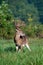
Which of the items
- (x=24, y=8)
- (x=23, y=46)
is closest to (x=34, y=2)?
(x=24, y=8)

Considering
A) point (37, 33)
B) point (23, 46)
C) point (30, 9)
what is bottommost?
point (30, 9)

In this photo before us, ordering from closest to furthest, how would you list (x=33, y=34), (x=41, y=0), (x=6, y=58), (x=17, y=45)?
1. (x=6, y=58)
2. (x=17, y=45)
3. (x=33, y=34)
4. (x=41, y=0)

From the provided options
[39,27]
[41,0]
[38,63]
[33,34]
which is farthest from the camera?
[41,0]

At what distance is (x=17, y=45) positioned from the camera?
11164 mm

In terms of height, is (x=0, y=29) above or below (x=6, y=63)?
below

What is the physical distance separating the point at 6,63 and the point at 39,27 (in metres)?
14.7

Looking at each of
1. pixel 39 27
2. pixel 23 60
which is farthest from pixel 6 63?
pixel 39 27

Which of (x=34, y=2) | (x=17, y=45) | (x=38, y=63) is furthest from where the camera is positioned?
(x=34, y=2)

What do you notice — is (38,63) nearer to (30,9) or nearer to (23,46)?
(23,46)

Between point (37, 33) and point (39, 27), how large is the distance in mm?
935

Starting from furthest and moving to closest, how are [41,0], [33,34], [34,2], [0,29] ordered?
[34,2] → [41,0] → [33,34] → [0,29]

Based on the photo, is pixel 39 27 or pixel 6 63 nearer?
pixel 6 63

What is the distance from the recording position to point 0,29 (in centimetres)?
1969

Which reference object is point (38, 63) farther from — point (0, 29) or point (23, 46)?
point (0, 29)
